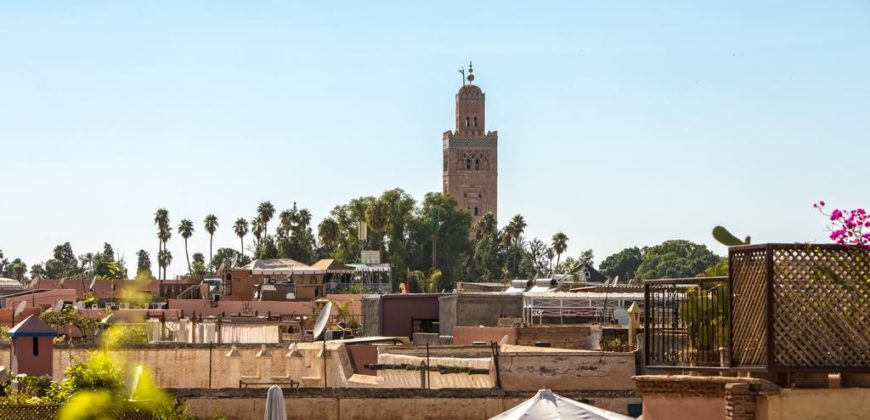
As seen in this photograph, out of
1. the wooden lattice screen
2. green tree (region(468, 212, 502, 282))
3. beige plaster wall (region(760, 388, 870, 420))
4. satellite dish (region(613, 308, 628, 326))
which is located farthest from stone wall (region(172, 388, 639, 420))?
green tree (region(468, 212, 502, 282))

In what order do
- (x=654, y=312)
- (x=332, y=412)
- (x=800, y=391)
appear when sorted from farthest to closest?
(x=332, y=412) < (x=654, y=312) < (x=800, y=391)

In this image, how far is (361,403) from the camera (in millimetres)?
22406

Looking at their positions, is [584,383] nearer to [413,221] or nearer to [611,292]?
[611,292]

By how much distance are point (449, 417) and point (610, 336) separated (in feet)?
40.7

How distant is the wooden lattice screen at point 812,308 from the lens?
39.8 ft

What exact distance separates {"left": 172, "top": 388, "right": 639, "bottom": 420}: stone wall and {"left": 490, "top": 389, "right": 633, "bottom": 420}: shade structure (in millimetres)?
3709

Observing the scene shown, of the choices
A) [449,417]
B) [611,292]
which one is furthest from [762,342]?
[611,292]

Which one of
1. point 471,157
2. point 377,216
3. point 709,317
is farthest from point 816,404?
point 471,157

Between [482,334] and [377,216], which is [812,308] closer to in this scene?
[482,334]

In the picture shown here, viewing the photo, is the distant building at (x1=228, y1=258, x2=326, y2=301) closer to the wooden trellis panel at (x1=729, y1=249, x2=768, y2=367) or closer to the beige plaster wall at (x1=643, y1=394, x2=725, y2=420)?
the beige plaster wall at (x1=643, y1=394, x2=725, y2=420)

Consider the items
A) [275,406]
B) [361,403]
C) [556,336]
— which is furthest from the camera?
[556,336]

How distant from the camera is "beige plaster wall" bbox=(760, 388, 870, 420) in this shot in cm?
1194

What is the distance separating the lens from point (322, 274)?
103812 mm

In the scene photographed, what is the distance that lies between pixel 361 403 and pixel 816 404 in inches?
437
